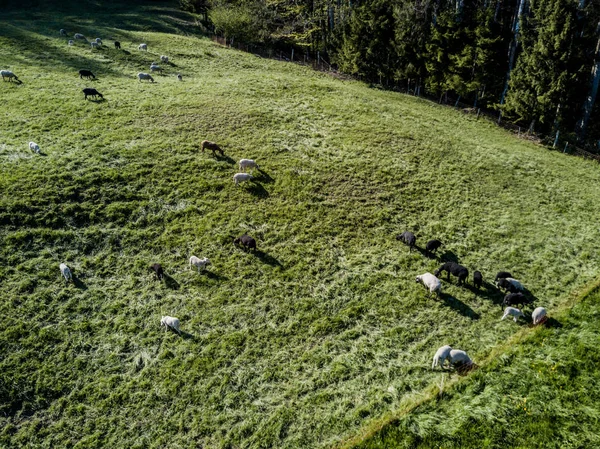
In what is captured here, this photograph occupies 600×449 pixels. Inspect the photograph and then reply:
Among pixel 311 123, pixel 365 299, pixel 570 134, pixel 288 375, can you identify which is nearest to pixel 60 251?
pixel 288 375

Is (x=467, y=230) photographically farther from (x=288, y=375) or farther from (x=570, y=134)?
(x=570, y=134)

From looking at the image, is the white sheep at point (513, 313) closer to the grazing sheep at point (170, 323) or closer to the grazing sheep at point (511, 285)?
the grazing sheep at point (511, 285)

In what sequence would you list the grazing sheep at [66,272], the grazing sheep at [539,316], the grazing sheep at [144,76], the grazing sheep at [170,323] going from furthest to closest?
1. the grazing sheep at [144,76]
2. the grazing sheep at [66,272]
3. the grazing sheep at [539,316]
4. the grazing sheep at [170,323]

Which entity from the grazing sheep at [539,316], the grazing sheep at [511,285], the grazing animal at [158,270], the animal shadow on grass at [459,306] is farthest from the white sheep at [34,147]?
the grazing sheep at [539,316]

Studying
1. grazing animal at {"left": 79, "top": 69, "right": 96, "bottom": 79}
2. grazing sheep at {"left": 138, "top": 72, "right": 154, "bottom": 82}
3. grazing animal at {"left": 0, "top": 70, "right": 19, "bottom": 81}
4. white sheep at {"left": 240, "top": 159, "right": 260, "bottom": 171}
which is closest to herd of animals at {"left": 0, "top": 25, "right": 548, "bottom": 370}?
white sheep at {"left": 240, "top": 159, "right": 260, "bottom": 171}

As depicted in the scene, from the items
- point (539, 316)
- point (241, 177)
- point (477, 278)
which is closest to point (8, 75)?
point (241, 177)

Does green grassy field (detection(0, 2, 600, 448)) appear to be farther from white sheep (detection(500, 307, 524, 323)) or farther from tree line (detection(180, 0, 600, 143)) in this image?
tree line (detection(180, 0, 600, 143))

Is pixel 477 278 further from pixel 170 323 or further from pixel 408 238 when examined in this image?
pixel 170 323
